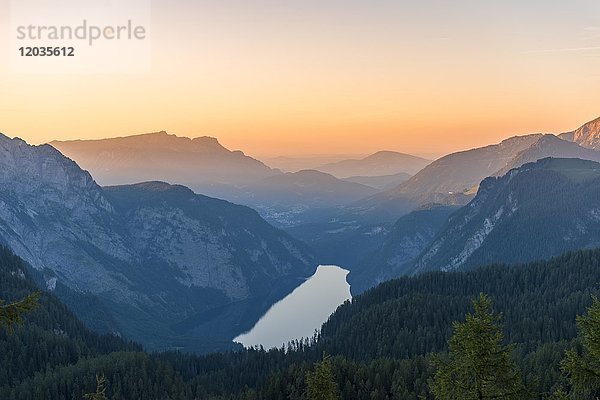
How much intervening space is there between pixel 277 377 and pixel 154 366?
5395 cm

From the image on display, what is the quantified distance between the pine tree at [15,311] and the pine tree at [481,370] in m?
19.5

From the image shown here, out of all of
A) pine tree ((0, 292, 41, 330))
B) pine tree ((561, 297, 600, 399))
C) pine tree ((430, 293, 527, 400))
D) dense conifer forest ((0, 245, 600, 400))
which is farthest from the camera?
dense conifer forest ((0, 245, 600, 400))

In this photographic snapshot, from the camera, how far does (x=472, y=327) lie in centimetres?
2720

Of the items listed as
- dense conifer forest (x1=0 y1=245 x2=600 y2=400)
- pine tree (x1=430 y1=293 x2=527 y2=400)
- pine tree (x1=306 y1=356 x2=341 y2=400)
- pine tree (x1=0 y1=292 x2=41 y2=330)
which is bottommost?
dense conifer forest (x1=0 y1=245 x2=600 y2=400)

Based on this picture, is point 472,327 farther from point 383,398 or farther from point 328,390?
point 383,398

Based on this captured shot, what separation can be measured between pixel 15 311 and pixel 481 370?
840 inches

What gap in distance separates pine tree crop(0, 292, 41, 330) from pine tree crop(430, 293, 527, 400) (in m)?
19.5

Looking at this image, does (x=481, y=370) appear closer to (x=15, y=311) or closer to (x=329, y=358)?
(x=15, y=311)

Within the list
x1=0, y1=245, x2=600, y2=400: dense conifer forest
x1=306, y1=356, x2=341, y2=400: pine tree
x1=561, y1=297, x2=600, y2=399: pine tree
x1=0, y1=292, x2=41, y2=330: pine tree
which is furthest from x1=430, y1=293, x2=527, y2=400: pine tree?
x1=0, y1=245, x2=600, y2=400: dense conifer forest

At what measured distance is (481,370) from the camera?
2672 centimetres

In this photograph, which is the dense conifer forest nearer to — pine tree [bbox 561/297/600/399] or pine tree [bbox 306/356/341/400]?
pine tree [bbox 306/356/341/400]

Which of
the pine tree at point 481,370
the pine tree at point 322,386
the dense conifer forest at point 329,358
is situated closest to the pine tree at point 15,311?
the pine tree at point 481,370

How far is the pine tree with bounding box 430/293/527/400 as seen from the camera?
2667 cm

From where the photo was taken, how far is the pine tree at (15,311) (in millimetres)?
19656
